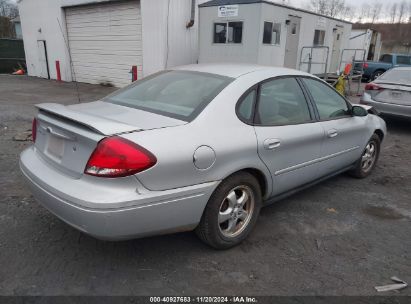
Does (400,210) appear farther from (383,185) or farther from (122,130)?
(122,130)

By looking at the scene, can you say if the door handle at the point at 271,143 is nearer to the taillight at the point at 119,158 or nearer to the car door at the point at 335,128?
the car door at the point at 335,128

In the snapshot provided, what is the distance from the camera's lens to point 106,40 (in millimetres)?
14500

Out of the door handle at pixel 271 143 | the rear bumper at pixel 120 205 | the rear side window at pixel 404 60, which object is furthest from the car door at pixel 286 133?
the rear side window at pixel 404 60

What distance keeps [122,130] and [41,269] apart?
1.26 m

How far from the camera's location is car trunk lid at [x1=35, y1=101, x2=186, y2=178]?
2371 mm

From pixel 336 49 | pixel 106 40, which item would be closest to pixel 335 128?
pixel 106 40

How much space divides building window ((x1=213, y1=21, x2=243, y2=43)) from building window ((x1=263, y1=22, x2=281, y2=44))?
789 millimetres

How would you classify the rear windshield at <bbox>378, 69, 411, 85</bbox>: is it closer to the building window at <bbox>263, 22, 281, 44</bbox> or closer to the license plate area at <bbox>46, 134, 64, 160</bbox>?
the building window at <bbox>263, 22, 281, 44</bbox>

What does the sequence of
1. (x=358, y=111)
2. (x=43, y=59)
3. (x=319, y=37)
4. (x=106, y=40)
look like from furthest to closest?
(x=43, y=59), (x=319, y=37), (x=106, y=40), (x=358, y=111)

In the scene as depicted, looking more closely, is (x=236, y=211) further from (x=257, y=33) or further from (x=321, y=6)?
(x=321, y=6)

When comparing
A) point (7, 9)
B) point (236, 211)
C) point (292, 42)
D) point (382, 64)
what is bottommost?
point (236, 211)

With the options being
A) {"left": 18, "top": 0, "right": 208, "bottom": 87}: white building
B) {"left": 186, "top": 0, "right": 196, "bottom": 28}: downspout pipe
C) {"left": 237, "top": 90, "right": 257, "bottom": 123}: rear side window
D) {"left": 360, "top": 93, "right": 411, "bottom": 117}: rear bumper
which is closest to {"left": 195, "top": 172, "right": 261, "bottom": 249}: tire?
{"left": 237, "top": 90, "right": 257, "bottom": 123}: rear side window

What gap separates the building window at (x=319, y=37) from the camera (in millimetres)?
14530

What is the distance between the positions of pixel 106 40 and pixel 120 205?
45.0 feet
